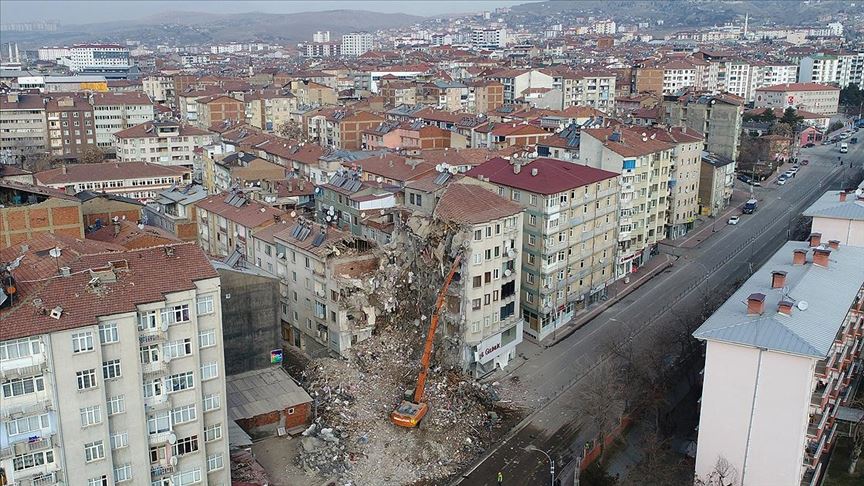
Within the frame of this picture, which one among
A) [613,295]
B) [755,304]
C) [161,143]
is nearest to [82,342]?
[755,304]

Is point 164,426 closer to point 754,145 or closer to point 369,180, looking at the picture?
point 369,180

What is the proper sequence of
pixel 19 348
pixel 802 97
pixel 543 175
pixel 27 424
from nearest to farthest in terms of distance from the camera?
pixel 19 348, pixel 27 424, pixel 543 175, pixel 802 97

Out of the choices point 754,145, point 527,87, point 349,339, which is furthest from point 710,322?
point 527,87

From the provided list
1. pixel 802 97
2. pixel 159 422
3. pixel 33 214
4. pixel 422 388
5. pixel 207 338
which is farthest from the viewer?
pixel 802 97

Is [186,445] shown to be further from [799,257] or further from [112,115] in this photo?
[112,115]

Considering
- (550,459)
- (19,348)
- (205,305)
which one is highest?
(19,348)

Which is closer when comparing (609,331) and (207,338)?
(207,338)

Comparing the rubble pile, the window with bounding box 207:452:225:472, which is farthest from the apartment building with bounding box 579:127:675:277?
the window with bounding box 207:452:225:472

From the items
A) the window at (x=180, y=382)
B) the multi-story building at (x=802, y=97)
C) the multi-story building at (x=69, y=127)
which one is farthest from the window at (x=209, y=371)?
the multi-story building at (x=802, y=97)
